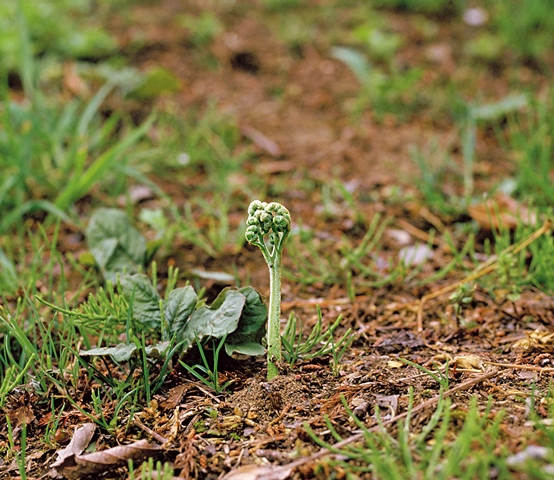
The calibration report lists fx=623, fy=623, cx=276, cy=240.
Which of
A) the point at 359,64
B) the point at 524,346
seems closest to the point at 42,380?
the point at 524,346

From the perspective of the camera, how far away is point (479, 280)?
2.17m

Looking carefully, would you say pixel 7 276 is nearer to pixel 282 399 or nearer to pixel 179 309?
pixel 179 309

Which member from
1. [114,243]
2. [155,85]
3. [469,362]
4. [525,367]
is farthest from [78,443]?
[155,85]

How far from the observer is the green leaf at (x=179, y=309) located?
5.65ft

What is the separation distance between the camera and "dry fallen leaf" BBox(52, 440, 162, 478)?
1444 mm

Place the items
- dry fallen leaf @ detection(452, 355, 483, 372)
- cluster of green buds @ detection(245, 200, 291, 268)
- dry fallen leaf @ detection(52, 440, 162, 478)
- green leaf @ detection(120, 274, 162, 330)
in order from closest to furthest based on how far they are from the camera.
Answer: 1. dry fallen leaf @ detection(52, 440, 162, 478)
2. cluster of green buds @ detection(245, 200, 291, 268)
3. dry fallen leaf @ detection(452, 355, 483, 372)
4. green leaf @ detection(120, 274, 162, 330)

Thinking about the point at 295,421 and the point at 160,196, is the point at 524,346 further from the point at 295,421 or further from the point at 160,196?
the point at 160,196

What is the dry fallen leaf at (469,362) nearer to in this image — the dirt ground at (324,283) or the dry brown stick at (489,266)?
the dirt ground at (324,283)

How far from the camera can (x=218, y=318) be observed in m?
1.67

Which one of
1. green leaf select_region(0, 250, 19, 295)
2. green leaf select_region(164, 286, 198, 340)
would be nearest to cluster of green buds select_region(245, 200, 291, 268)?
green leaf select_region(164, 286, 198, 340)

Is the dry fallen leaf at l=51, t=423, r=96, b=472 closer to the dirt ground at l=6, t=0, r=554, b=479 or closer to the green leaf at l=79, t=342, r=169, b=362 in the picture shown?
the dirt ground at l=6, t=0, r=554, b=479

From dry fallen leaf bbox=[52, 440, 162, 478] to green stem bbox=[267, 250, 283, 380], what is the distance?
354 mm

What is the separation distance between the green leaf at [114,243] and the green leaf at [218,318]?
20.9 inches

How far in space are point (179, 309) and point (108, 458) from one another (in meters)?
0.44
